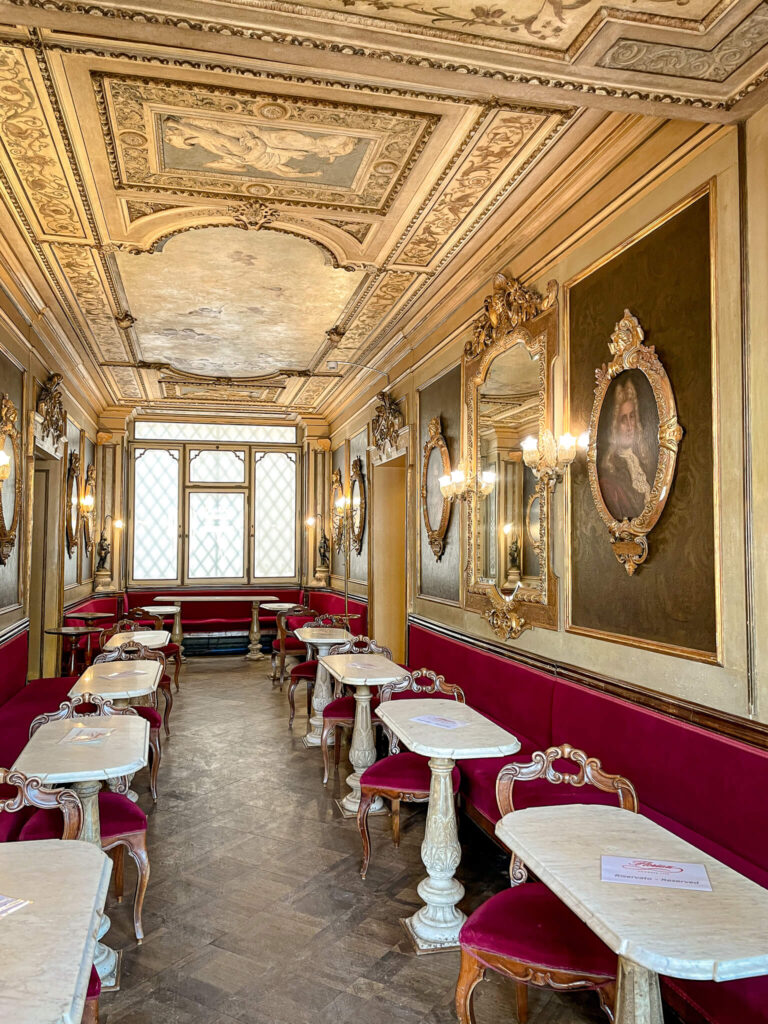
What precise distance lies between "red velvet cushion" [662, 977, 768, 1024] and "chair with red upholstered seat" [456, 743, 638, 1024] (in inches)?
10.3

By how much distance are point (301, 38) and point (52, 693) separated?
5093mm

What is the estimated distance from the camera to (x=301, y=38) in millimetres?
2322

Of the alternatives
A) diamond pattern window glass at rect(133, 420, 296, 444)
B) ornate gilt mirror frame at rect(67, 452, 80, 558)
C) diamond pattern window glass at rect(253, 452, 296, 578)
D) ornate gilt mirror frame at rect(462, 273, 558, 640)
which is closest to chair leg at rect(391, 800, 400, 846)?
ornate gilt mirror frame at rect(462, 273, 558, 640)

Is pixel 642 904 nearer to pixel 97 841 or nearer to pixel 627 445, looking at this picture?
pixel 627 445

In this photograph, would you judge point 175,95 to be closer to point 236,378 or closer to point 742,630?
point 742,630

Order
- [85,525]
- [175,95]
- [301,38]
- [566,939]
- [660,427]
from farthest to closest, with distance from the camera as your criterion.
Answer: [85,525] < [175,95] < [660,427] < [301,38] < [566,939]

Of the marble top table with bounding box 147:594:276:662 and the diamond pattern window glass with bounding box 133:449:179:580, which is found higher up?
the diamond pattern window glass with bounding box 133:449:179:580

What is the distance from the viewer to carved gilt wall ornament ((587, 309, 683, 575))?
3043 mm

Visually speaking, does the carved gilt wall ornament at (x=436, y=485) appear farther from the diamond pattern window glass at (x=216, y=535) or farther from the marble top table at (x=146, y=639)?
the diamond pattern window glass at (x=216, y=535)

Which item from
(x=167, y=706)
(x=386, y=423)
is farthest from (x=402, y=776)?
(x=386, y=423)

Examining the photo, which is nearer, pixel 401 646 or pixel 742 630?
pixel 742 630

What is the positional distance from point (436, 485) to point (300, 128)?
3.28 metres

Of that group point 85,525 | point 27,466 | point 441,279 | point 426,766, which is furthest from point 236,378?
point 426,766

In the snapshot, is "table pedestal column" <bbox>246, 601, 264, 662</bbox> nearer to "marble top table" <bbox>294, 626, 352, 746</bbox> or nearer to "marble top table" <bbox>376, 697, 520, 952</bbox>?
"marble top table" <bbox>294, 626, 352, 746</bbox>
